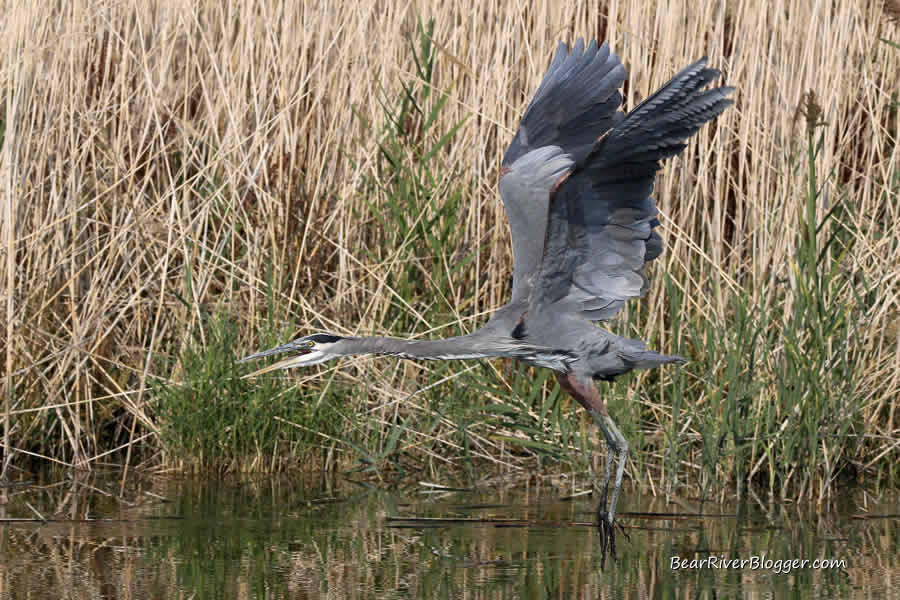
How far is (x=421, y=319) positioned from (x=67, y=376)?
138cm

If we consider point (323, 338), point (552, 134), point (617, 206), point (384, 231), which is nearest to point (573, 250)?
point (617, 206)

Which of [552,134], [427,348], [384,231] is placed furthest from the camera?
[384,231]

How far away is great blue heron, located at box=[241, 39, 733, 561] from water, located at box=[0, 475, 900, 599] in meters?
0.25

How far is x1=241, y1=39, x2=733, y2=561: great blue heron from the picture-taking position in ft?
12.4

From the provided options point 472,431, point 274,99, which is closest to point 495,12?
point 274,99

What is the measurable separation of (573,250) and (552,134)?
0.41m

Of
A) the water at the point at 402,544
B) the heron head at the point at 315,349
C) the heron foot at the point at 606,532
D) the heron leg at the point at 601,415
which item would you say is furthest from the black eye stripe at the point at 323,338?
the heron foot at the point at 606,532

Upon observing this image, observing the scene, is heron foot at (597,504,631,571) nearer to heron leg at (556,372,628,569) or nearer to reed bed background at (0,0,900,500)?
heron leg at (556,372,628,569)

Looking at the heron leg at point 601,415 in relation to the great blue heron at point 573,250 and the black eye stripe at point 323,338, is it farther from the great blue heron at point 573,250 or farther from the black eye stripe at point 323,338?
the black eye stripe at point 323,338

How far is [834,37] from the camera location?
4824mm

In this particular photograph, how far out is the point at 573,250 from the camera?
3963 mm

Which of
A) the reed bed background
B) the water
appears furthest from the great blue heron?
the reed bed background

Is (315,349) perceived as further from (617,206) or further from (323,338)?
(617,206)

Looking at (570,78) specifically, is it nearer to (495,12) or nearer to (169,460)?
(495,12)
